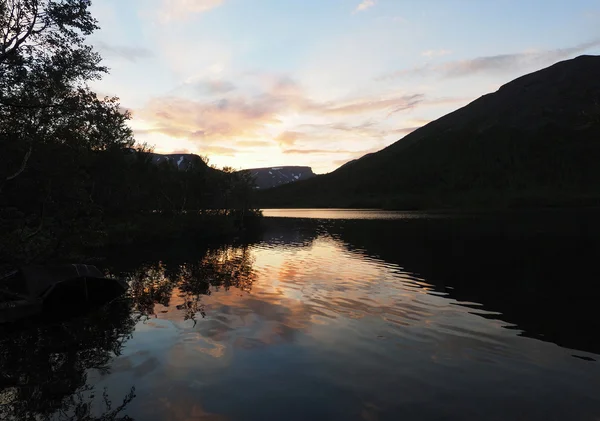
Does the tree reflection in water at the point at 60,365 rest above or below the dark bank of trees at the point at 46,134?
below

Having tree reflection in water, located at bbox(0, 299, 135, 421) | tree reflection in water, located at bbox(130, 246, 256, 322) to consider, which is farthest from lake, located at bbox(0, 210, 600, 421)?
tree reflection in water, located at bbox(130, 246, 256, 322)

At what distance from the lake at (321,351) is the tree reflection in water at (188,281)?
0.28 metres

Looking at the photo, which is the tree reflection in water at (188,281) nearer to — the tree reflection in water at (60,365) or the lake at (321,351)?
the lake at (321,351)

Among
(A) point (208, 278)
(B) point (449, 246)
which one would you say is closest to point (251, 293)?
(A) point (208, 278)

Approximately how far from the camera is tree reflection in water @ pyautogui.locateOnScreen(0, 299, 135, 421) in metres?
12.1

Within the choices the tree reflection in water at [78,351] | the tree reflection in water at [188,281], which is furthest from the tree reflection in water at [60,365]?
the tree reflection in water at [188,281]

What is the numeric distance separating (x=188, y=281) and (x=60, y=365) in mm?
18274

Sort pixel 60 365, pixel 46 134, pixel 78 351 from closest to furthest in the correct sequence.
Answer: pixel 60 365 < pixel 78 351 < pixel 46 134

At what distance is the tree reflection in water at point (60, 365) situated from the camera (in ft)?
39.9

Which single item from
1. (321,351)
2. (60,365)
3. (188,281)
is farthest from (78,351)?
(188,281)

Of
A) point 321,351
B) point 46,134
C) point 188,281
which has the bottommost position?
point 188,281

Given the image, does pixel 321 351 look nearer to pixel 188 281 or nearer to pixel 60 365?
pixel 60 365

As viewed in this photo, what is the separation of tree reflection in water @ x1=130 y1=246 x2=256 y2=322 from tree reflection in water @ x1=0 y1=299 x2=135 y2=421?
3.58m

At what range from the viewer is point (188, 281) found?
Result: 34.1 meters
